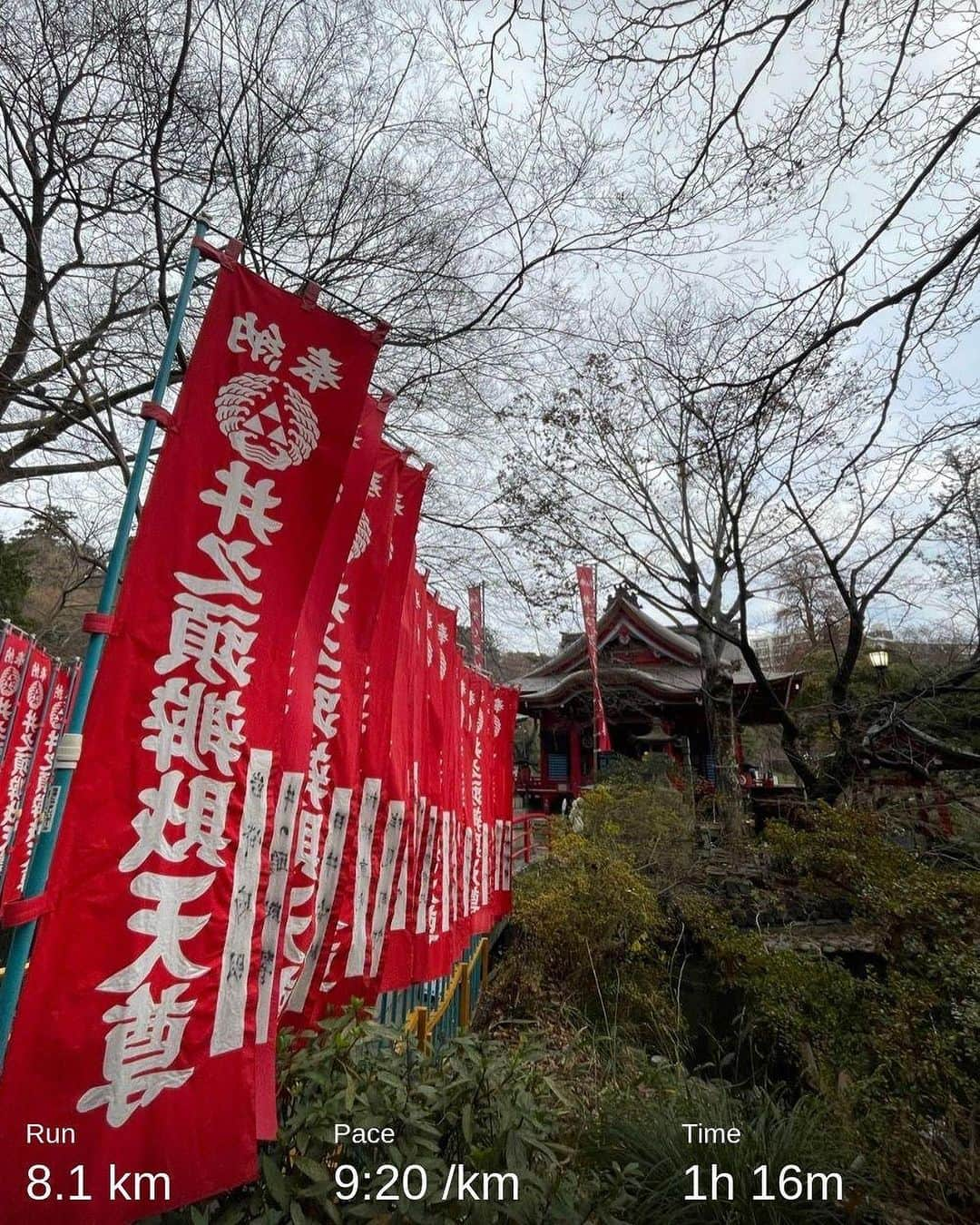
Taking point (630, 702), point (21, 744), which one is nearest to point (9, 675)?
point (21, 744)

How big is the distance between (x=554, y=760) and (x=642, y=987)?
12.3 meters

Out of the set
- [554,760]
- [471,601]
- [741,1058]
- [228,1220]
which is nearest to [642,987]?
[741,1058]

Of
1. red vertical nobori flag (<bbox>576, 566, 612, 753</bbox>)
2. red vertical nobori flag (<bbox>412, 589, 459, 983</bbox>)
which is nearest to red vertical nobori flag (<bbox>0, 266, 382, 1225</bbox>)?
red vertical nobori flag (<bbox>412, 589, 459, 983</bbox>)

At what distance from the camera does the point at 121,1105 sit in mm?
1669

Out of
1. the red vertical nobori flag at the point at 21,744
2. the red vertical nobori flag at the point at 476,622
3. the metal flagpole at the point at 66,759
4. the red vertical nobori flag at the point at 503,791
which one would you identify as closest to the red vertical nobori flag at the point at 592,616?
the red vertical nobori flag at the point at 476,622

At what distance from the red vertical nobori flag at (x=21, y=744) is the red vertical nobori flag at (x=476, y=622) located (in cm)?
462

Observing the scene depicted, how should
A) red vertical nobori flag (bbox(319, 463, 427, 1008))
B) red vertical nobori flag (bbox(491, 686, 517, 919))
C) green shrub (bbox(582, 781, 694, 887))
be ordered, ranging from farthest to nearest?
green shrub (bbox(582, 781, 694, 887)) → red vertical nobori flag (bbox(491, 686, 517, 919)) → red vertical nobori flag (bbox(319, 463, 427, 1008))

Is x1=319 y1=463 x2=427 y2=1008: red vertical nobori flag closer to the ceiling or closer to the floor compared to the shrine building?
closer to the floor

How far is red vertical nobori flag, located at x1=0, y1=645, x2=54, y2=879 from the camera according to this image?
5727 mm

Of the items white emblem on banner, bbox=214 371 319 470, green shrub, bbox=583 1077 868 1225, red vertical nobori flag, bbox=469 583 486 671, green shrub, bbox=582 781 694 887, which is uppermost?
red vertical nobori flag, bbox=469 583 486 671

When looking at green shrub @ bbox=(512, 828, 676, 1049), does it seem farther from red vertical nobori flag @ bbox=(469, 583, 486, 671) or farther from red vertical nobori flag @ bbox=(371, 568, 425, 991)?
red vertical nobori flag @ bbox=(371, 568, 425, 991)

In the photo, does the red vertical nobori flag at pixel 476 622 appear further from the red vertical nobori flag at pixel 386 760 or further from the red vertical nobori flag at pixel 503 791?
the red vertical nobori flag at pixel 386 760

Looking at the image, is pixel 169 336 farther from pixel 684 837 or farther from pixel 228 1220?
pixel 684 837

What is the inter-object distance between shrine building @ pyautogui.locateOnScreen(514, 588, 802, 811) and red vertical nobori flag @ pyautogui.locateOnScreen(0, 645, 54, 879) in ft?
36.4
